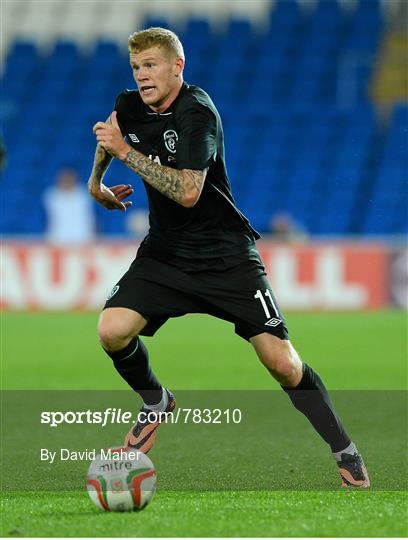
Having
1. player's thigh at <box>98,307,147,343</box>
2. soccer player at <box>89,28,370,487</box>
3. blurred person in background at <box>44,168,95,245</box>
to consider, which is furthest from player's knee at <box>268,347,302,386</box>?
blurred person in background at <box>44,168,95,245</box>

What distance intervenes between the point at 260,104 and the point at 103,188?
15.7 meters

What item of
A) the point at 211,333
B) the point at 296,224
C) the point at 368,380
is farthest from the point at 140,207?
the point at 368,380

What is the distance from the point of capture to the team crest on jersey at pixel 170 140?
5090mm

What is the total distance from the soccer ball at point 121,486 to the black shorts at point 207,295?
1.00 meters

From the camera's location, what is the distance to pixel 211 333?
13508 mm

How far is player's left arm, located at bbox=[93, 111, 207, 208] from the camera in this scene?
4.87 meters

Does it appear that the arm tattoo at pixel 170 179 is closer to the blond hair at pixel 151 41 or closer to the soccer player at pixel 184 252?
the soccer player at pixel 184 252

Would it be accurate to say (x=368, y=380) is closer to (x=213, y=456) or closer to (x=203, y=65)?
(x=213, y=456)

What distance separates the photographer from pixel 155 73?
499 cm

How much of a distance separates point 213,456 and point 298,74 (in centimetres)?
1562

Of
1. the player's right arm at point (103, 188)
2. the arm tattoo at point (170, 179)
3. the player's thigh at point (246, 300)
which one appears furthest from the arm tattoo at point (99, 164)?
the player's thigh at point (246, 300)

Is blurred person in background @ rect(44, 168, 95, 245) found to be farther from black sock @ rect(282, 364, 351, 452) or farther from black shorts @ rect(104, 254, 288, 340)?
black sock @ rect(282, 364, 351, 452)

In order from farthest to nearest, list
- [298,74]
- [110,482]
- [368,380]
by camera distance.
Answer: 1. [298,74]
2. [368,380]
3. [110,482]
